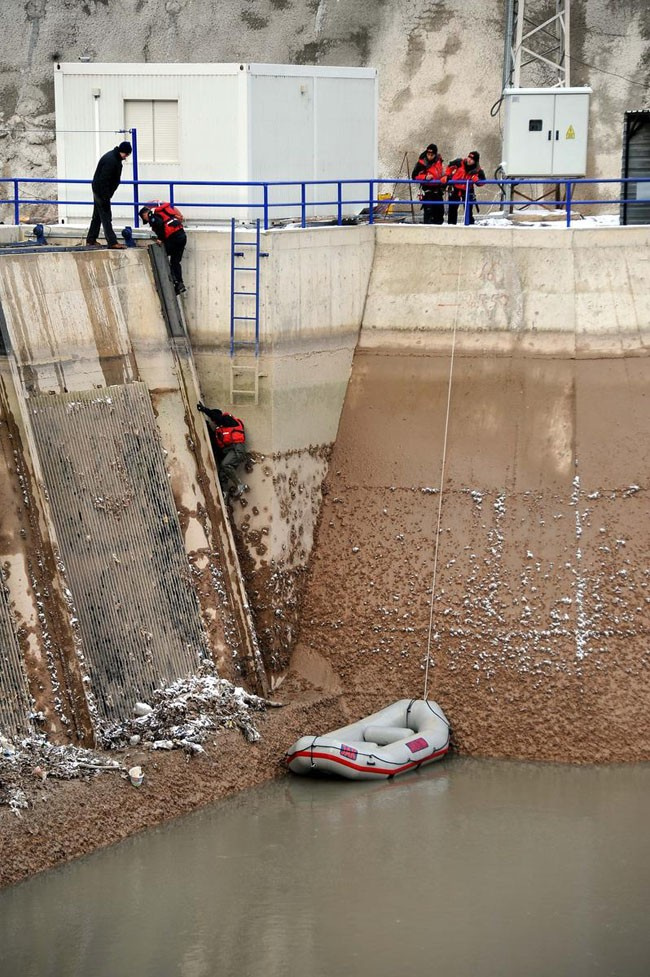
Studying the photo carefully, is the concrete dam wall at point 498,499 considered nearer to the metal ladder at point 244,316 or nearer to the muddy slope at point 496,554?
the muddy slope at point 496,554

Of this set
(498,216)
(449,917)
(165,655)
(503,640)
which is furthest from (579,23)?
(449,917)

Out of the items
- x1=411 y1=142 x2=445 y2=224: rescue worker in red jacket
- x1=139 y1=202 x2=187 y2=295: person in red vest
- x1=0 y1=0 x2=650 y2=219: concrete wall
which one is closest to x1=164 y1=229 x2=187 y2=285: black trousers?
x1=139 y1=202 x2=187 y2=295: person in red vest

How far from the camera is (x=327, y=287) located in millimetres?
18234

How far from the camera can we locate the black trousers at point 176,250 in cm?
1712

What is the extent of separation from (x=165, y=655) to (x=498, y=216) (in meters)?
8.97

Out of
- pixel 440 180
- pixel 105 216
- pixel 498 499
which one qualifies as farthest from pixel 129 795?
pixel 440 180

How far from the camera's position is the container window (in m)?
18.5

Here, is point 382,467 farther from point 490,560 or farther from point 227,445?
point 227,445

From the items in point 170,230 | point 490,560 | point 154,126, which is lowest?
point 490,560

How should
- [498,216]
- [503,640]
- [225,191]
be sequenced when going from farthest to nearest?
[498,216]
[225,191]
[503,640]

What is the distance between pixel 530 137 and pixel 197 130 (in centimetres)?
652

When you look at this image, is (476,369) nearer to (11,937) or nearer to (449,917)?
(449,917)

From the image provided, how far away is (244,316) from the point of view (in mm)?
17422

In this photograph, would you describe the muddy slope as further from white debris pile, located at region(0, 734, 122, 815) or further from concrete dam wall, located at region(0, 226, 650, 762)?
white debris pile, located at region(0, 734, 122, 815)
